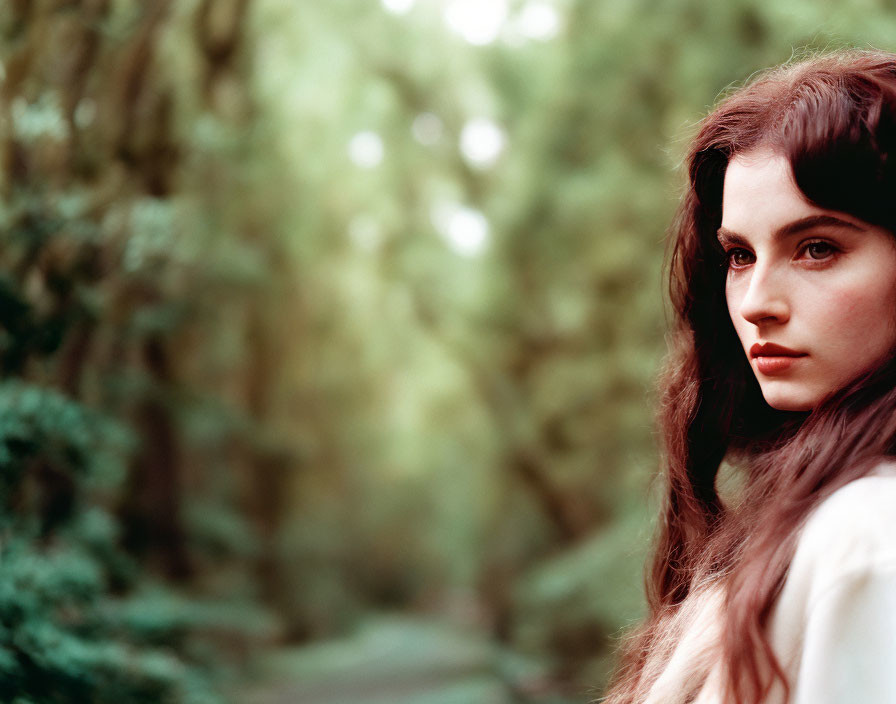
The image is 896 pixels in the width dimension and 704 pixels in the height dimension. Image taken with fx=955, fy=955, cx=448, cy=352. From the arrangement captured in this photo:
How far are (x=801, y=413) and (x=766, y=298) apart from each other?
20 cm

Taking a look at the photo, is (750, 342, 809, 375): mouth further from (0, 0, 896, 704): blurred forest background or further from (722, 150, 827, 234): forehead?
(0, 0, 896, 704): blurred forest background

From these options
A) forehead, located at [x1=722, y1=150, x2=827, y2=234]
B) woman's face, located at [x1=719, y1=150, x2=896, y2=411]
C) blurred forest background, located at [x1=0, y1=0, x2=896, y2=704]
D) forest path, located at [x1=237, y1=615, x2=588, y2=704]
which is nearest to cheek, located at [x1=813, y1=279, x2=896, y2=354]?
woman's face, located at [x1=719, y1=150, x2=896, y2=411]

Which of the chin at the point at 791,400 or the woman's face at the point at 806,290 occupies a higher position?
the woman's face at the point at 806,290

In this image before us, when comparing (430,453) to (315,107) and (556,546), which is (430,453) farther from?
(315,107)

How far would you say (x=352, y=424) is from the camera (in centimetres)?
1597

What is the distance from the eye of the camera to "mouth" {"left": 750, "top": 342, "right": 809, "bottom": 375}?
1.13m

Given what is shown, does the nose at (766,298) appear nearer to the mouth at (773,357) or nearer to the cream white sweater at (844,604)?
the mouth at (773,357)

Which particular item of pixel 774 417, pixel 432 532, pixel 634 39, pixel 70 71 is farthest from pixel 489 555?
pixel 774 417

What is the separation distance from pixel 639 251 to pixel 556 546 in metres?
4.26

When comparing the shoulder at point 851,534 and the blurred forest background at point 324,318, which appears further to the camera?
the blurred forest background at point 324,318

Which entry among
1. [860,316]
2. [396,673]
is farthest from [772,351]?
[396,673]

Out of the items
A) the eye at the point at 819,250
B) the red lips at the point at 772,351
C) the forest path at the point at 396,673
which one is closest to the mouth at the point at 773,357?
the red lips at the point at 772,351

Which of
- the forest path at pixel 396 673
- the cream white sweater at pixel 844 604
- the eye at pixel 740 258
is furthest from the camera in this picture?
the forest path at pixel 396 673

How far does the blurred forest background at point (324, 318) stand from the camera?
3492mm
